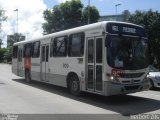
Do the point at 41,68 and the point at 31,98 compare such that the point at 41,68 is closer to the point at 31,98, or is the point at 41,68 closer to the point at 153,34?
the point at 31,98

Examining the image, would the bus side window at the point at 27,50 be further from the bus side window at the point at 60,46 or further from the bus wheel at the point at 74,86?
the bus wheel at the point at 74,86

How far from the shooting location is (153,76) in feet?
56.0

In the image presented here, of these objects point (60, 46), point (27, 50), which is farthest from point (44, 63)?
point (27, 50)

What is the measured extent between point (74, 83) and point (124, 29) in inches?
139

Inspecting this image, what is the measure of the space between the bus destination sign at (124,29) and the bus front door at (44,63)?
615cm

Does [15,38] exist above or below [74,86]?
above

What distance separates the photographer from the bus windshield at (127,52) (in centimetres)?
1170

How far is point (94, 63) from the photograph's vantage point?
12391mm

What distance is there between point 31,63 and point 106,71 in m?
9.29

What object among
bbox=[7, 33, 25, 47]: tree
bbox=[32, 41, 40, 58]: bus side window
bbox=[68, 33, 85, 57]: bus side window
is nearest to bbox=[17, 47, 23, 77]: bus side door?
bbox=[32, 41, 40, 58]: bus side window

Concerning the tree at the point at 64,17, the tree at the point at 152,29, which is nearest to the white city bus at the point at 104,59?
the tree at the point at 152,29

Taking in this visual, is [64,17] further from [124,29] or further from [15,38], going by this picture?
[15,38]

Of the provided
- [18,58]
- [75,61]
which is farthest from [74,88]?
[18,58]

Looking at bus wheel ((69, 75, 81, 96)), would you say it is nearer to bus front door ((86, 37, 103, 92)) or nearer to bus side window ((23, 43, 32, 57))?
bus front door ((86, 37, 103, 92))
